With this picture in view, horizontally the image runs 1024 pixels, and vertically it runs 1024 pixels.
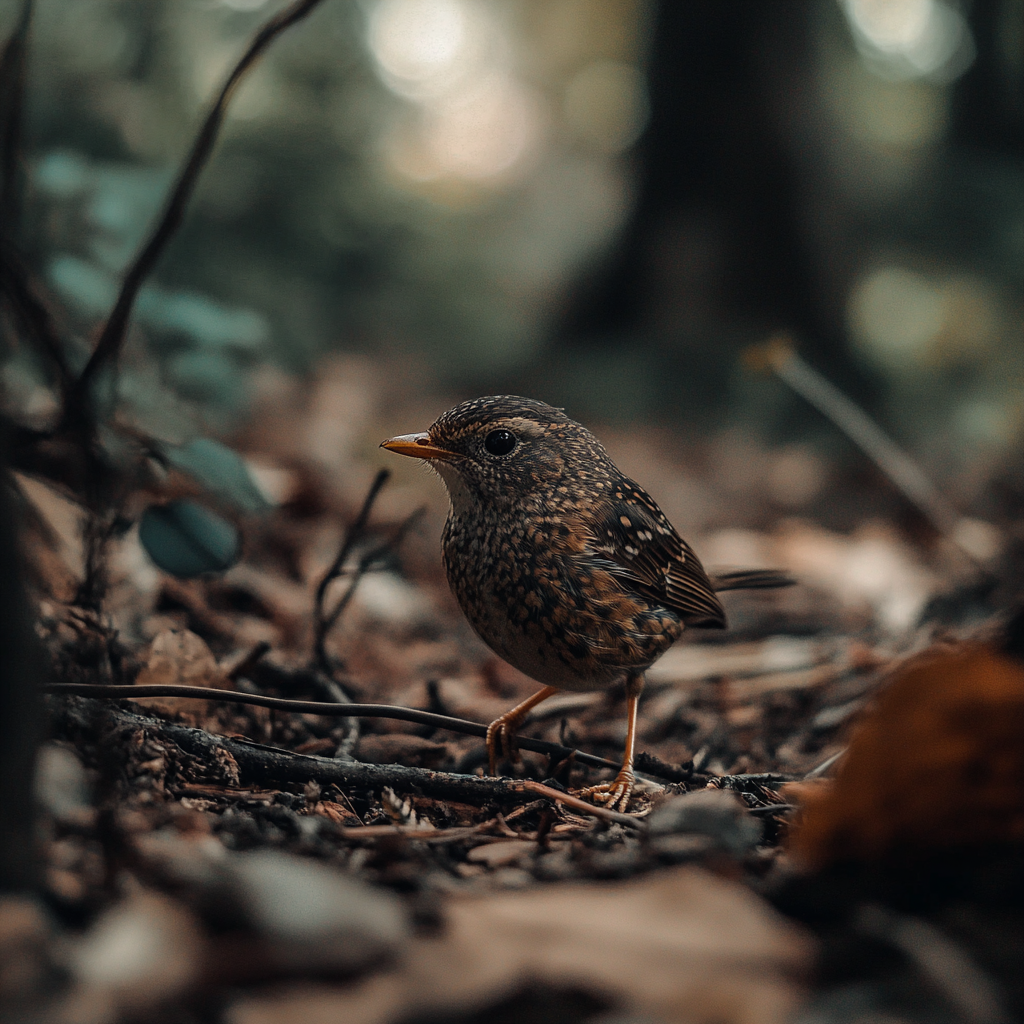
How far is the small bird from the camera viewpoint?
3.02 metres

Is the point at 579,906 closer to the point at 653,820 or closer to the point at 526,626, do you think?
the point at 653,820

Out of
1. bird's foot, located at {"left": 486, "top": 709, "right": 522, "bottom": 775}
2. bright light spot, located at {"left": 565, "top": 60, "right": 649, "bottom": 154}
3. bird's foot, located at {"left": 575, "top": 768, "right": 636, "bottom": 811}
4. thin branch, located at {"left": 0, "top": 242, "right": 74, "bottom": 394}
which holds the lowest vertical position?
bird's foot, located at {"left": 486, "top": 709, "right": 522, "bottom": 775}

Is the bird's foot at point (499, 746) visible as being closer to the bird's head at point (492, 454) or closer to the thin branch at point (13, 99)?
the bird's head at point (492, 454)

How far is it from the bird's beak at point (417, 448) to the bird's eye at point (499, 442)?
123 millimetres

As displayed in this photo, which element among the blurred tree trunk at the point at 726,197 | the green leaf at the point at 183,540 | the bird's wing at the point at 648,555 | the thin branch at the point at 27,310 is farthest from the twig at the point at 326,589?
the blurred tree trunk at the point at 726,197

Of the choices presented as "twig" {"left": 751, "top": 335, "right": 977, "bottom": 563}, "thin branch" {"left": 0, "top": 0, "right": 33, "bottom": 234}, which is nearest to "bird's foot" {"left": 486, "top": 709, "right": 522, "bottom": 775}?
"thin branch" {"left": 0, "top": 0, "right": 33, "bottom": 234}

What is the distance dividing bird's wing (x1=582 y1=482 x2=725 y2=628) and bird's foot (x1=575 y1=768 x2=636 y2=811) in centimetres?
70

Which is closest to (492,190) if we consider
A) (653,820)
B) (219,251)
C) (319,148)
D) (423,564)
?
(319,148)

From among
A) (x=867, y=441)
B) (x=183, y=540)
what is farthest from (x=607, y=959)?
(x=867, y=441)

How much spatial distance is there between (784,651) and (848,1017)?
3.38 meters

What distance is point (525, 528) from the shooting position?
124 inches

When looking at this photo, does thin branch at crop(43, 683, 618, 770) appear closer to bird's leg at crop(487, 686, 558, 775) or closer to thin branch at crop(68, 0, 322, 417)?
bird's leg at crop(487, 686, 558, 775)

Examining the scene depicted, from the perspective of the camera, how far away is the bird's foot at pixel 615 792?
2.73 m

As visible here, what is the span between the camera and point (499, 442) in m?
3.32
